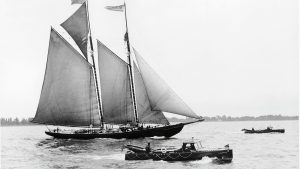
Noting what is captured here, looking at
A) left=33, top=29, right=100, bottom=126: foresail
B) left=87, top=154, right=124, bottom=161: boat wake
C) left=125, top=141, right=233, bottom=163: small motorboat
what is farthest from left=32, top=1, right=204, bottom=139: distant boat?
left=125, top=141, right=233, bottom=163: small motorboat

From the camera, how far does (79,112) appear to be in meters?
56.2

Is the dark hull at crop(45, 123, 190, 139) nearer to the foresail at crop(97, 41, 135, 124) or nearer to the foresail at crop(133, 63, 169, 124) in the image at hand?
the foresail at crop(97, 41, 135, 124)

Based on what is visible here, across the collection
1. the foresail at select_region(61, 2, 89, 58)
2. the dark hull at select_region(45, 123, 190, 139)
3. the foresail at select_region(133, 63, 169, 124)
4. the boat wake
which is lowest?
the boat wake

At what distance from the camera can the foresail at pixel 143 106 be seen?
54062 millimetres

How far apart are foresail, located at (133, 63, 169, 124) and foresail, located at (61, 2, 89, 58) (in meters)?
8.11

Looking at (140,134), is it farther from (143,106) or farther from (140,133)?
(143,106)

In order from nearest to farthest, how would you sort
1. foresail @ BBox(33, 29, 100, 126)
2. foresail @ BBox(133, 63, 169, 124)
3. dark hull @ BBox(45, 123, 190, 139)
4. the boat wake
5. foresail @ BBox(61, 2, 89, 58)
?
the boat wake → foresail @ BBox(133, 63, 169, 124) → foresail @ BBox(33, 29, 100, 126) → dark hull @ BBox(45, 123, 190, 139) → foresail @ BBox(61, 2, 89, 58)

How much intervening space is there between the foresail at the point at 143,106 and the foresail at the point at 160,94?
85 centimetres

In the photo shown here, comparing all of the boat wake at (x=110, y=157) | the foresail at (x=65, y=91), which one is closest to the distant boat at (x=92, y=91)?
the foresail at (x=65, y=91)

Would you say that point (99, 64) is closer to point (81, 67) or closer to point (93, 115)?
point (81, 67)

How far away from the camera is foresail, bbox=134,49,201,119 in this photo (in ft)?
168

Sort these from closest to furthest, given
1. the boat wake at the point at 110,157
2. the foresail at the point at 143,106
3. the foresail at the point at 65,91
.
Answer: the boat wake at the point at 110,157, the foresail at the point at 143,106, the foresail at the point at 65,91

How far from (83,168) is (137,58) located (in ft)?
74.5

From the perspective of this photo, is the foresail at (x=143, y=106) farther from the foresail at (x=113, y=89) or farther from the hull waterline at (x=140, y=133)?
the foresail at (x=113, y=89)
